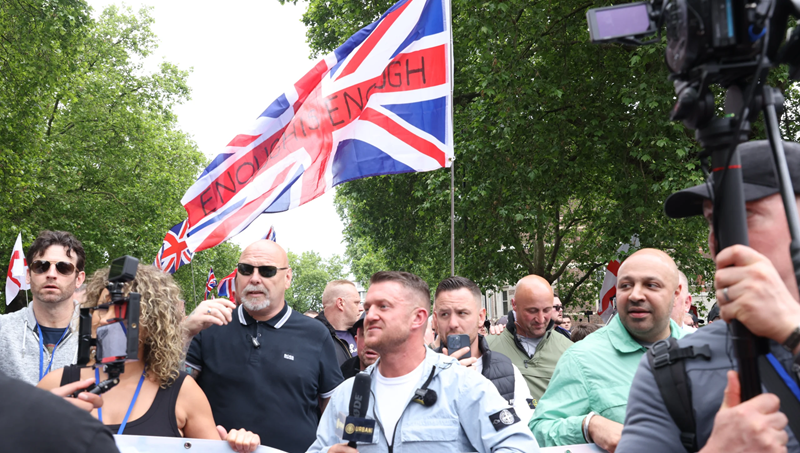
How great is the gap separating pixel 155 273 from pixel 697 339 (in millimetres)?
Result: 2808

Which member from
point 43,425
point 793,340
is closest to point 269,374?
point 43,425

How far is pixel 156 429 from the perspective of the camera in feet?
11.1

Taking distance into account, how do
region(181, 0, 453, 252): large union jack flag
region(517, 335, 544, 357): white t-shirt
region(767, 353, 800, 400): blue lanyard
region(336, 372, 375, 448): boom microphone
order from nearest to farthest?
region(767, 353, 800, 400): blue lanyard, region(336, 372, 375, 448): boom microphone, region(517, 335, 544, 357): white t-shirt, region(181, 0, 453, 252): large union jack flag

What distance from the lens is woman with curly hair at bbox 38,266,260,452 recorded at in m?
3.35

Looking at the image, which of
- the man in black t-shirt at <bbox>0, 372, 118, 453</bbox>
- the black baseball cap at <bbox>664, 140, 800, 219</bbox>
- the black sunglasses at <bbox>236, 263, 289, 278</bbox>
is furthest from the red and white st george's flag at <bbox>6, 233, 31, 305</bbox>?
the black baseball cap at <bbox>664, 140, 800, 219</bbox>

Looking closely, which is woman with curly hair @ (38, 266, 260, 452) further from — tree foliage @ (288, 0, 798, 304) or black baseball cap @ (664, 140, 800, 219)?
tree foliage @ (288, 0, 798, 304)

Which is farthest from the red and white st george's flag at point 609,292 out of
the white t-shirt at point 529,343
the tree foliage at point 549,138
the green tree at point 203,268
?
the green tree at point 203,268

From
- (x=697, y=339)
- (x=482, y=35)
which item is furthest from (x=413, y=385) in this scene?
(x=482, y=35)

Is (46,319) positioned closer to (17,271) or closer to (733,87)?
(733,87)

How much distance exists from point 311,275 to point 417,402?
10707 cm

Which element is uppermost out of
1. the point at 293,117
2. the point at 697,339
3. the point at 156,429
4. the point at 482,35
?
the point at 482,35

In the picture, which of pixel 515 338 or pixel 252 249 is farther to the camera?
pixel 515 338

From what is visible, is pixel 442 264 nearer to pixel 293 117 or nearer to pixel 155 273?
pixel 293 117

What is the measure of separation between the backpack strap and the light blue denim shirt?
155 cm
